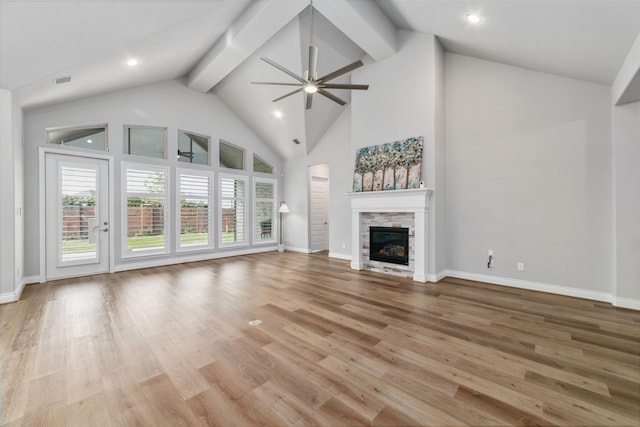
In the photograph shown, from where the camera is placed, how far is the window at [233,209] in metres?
7.11

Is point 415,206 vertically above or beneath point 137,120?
beneath

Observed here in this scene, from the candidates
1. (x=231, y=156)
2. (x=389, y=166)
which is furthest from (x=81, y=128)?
(x=389, y=166)

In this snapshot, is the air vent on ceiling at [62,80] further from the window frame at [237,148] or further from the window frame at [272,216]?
the window frame at [272,216]

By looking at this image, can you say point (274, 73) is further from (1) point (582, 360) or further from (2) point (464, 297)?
(1) point (582, 360)

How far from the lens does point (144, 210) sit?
5766mm

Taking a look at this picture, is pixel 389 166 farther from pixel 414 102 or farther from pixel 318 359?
pixel 318 359

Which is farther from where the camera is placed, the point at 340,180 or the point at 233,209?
the point at 233,209

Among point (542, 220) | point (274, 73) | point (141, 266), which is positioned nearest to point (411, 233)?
point (542, 220)

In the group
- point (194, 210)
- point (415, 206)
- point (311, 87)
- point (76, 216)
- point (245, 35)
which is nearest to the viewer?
point (311, 87)

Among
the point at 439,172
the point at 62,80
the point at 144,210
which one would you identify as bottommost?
the point at 144,210

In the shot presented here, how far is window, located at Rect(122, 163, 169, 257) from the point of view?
18.2 feet

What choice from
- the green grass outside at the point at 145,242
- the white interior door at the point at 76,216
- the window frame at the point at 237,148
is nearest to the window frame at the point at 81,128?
the white interior door at the point at 76,216

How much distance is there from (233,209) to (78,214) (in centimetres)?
323

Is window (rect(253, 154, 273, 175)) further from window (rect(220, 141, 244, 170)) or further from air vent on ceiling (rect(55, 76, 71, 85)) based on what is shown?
air vent on ceiling (rect(55, 76, 71, 85))
